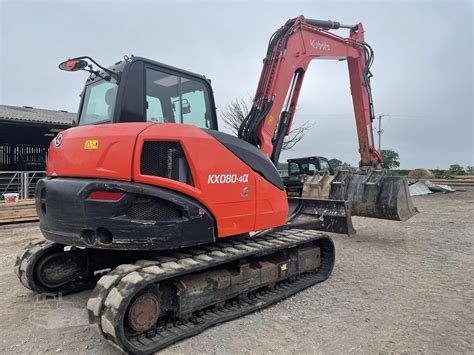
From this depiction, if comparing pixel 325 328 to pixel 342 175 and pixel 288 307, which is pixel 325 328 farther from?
pixel 342 175

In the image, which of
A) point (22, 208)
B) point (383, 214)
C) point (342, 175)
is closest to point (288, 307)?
point (383, 214)

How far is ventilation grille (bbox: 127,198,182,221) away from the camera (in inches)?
131

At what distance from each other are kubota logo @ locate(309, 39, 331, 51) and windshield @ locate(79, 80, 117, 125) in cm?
382

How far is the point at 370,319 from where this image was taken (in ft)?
12.5

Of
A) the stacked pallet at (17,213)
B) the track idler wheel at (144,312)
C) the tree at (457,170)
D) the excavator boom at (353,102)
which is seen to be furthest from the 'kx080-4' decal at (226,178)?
the tree at (457,170)

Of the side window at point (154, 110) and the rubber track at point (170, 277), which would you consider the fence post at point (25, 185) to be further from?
the rubber track at point (170, 277)

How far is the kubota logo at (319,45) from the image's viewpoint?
638 cm

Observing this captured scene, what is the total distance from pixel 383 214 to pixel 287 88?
3.28m

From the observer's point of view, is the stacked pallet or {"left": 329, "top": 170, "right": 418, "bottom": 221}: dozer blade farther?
the stacked pallet

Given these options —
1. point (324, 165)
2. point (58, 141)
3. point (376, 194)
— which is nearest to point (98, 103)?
point (58, 141)

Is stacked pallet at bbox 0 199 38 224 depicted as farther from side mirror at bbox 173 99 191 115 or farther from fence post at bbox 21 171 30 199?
side mirror at bbox 173 99 191 115

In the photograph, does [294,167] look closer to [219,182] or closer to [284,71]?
[284,71]

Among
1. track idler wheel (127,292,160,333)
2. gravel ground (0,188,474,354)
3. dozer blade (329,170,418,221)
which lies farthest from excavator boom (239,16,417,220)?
track idler wheel (127,292,160,333)

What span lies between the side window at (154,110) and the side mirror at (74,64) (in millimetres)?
725
